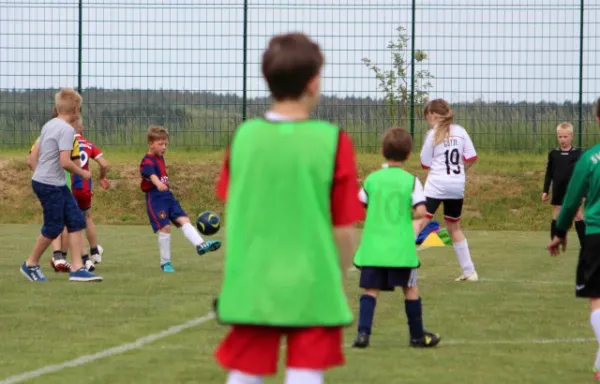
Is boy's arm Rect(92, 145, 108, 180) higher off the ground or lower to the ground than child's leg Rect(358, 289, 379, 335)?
higher

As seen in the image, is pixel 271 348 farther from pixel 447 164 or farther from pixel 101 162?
pixel 101 162

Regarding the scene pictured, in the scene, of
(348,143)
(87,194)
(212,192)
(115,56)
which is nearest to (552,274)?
(87,194)

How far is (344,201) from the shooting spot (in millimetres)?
4238

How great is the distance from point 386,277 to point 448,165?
15.3ft

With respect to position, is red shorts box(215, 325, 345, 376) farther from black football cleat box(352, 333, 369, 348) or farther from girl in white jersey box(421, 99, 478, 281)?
girl in white jersey box(421, 99, 478, 281)

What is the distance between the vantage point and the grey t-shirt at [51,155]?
11.5 meters

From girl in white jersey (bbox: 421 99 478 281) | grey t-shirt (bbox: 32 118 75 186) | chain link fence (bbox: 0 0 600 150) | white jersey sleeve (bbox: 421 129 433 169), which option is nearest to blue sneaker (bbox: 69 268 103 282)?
grey t-shirt (bbox: 32 118 75 186)

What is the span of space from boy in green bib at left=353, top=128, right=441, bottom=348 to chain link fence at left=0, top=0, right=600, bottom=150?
15392 millimetres

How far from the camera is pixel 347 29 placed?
2334 cm

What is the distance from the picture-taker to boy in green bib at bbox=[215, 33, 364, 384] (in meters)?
4.14

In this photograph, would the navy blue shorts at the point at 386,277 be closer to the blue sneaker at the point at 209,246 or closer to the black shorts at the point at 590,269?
the black shorts at the point at 590,269

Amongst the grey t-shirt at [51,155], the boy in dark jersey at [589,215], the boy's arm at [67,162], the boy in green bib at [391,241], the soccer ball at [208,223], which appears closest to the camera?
the boy in dark jersey at [589,215]

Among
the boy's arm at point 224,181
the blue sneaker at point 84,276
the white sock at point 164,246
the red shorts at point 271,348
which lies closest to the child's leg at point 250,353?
the red shorts at point 271,348

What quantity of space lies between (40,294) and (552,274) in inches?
209
